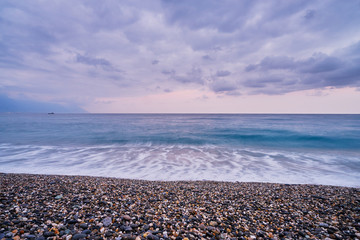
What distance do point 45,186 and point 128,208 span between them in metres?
3.39

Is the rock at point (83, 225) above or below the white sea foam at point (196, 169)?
above

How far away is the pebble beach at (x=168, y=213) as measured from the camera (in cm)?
303

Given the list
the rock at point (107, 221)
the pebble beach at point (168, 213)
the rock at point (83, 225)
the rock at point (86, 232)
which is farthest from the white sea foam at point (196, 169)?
the rock at point (86, 232)

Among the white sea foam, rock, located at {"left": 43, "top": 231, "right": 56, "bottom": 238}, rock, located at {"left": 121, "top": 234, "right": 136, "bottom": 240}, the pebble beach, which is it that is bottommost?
the white sea foam

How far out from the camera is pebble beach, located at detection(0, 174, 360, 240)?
3031mm

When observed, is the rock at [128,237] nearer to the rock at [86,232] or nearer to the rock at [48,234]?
the rock at [86,232]

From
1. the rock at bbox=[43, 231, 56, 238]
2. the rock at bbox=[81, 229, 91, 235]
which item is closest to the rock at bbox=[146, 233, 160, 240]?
the rock at bbox=[81, 229, 91, 235]

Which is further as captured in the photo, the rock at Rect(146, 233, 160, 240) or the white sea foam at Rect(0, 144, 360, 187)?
the white sea foam at Rect(0, 144, 360, 187)

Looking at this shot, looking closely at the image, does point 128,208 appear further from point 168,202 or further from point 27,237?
point 27,237

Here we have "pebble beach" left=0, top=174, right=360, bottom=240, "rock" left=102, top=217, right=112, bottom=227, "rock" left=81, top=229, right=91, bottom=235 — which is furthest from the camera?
"rock" left=102, top=217, right=112, bottom=227

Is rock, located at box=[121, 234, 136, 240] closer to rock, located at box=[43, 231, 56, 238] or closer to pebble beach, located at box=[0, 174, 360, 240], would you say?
pebble beach, located at box=[0, 174, 360, 240]

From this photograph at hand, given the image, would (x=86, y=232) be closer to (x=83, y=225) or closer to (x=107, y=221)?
(x=83, y=225)

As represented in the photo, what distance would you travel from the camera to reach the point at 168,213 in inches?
148

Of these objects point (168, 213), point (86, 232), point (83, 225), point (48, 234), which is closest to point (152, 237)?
point (168, 213)
